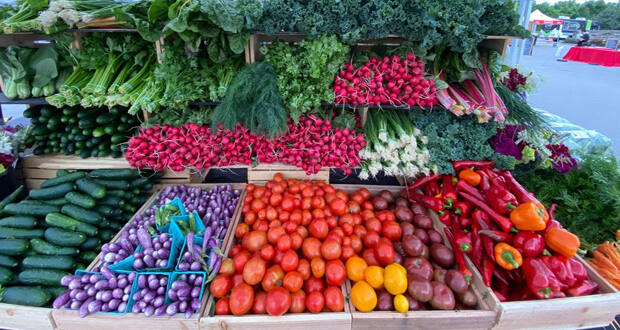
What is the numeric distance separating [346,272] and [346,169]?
956mm

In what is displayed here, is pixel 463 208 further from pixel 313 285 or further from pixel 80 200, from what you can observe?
pixel 80 200

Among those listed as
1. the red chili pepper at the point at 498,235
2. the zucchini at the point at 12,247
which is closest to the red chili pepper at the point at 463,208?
the red chili pepper at the point at 498,235

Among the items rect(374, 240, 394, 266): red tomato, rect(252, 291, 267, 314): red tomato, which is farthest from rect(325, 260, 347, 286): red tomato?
rect(252, 291, 267, 314): red tomato

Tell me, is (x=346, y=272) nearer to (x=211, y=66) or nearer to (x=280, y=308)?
(x=280, y=308)

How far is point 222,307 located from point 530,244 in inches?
77.7

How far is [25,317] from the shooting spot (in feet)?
5.98

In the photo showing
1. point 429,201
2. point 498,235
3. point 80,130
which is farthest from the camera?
point 80,130

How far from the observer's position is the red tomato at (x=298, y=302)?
1.77 meters

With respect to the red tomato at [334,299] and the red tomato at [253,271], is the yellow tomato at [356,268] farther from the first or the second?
the red tomato at [253,271]

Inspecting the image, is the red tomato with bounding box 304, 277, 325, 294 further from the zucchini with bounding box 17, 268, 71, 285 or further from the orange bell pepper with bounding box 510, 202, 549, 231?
the zucchini with bounding box 17, 268, 71, 285

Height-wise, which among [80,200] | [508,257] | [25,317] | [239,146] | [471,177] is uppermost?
[239,146]

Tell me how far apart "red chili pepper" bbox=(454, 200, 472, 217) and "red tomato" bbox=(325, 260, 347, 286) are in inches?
42.5

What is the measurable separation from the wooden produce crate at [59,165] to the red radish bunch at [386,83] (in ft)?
5.89

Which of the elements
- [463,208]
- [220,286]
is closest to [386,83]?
A: [463,208]
